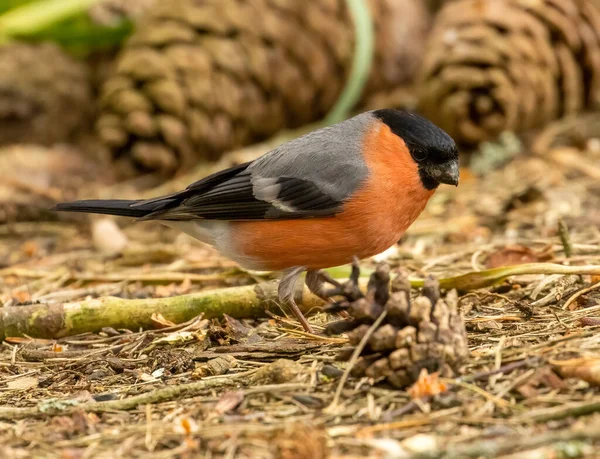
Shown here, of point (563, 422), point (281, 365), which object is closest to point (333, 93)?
point (281, 365)

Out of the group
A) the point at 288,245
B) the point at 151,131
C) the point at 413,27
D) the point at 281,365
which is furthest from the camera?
the point at 413,27

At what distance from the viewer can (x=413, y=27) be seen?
26.2 feet

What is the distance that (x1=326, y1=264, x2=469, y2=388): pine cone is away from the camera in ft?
8.66

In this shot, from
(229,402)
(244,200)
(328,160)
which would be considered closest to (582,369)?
(229,402)

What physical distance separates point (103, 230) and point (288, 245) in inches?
82.0

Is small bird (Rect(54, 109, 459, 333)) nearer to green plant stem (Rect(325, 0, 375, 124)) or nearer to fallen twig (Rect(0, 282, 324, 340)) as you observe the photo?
fallen twig (Rect(0, 282, 324, 340))

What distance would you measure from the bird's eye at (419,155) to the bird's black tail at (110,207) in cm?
130

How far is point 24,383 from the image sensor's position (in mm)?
3178

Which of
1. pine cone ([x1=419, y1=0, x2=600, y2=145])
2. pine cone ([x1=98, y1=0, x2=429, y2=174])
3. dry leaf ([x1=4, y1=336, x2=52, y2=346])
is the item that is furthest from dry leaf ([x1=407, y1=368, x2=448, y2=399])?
pine cone ([x1=98, y1=0, x2=429, y2=174])

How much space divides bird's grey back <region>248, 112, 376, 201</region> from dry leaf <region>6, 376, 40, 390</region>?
4.51 ft

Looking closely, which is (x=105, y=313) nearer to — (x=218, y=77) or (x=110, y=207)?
(x=110, y=207)

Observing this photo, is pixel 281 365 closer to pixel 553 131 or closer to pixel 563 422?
pixel 563 422

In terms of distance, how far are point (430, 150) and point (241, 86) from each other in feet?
Result: 10.9

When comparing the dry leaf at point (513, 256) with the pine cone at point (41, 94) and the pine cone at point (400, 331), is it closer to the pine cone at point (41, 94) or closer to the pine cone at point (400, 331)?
the pine cone at point (400, 331)
